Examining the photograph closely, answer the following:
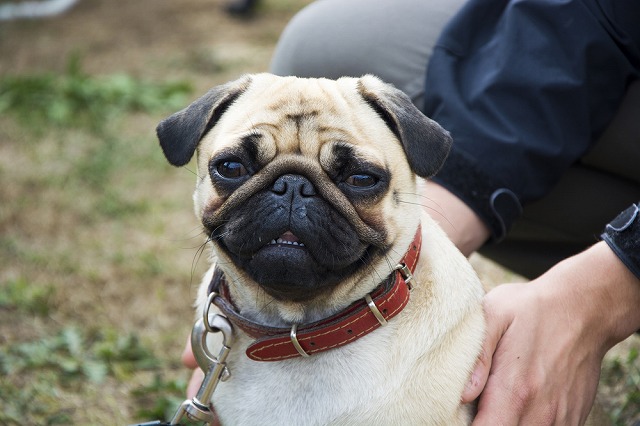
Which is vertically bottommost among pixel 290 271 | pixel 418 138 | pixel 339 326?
pixel 339 326

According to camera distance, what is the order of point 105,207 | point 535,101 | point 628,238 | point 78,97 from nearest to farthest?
point 628,238, point 535,101, point 105,207, point 78,97

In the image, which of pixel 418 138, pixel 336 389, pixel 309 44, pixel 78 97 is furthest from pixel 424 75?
pixel 78 97

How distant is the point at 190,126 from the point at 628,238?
46.2 inches

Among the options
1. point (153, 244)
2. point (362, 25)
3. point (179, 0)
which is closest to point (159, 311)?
point (153, 244)

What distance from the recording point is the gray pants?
8.64 feet

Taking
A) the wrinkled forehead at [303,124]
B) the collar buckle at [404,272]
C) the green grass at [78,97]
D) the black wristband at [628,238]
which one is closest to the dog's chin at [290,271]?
the collar buckle at [404,272]

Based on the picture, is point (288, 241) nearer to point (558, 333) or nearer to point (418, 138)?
point (418, 138)

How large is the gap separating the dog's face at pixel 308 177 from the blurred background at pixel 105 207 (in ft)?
1.00

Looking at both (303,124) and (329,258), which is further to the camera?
(303,124)

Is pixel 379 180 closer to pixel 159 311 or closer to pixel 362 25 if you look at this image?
pixel 362 25

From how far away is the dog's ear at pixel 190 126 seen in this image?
1.99 metres

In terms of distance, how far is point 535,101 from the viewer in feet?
8.17

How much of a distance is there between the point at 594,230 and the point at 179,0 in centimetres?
548

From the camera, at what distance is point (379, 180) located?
1.87 m
